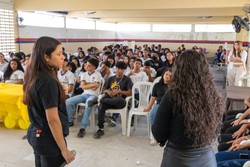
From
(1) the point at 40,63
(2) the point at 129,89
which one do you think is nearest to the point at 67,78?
(2) the point at 129,89

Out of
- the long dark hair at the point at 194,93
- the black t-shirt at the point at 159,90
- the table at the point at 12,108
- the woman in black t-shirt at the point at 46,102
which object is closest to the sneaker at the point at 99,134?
the black t-shirt at the point at 159,90

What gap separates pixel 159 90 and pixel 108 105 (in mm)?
816

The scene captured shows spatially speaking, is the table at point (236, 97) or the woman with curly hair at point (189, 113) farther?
the table at point (236, 97)

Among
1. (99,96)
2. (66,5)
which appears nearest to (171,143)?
(99,96)

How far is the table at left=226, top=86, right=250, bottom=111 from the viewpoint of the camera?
3.62m

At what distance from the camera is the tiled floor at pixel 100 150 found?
311 centimetres

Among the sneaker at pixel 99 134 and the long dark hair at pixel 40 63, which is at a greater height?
the long dark hair at pixel 40 63

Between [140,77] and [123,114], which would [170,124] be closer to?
[123,114]

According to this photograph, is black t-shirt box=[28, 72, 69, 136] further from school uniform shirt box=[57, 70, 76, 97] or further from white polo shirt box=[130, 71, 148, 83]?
white polo shirt box=[130, 71, 148, 83]

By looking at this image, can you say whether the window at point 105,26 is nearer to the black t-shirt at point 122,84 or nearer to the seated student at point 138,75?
the seated student at point 138,75

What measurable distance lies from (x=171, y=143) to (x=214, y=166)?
1.06 feet

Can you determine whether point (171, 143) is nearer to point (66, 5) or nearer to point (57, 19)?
point (66, 5)

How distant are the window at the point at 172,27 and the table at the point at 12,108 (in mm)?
13888

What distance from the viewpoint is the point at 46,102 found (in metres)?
1.47
